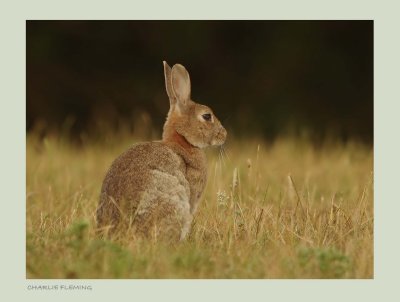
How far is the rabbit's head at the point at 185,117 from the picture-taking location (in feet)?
23.4

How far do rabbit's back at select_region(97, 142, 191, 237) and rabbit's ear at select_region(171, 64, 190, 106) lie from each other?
759 mm

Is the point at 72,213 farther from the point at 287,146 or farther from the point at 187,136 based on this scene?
the point at 287,146

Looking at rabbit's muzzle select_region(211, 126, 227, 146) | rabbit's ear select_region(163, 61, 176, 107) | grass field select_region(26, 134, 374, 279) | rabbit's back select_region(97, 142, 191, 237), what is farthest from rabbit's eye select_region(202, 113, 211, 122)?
rabbit's back select_region(97, 142, 191, 237)

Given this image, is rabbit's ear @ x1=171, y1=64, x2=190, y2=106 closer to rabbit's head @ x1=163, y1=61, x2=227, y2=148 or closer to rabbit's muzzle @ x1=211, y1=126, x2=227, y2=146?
rabbit's head @ x1=163, y1=61, x2=227, y2=148

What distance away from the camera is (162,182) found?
629 centimetres

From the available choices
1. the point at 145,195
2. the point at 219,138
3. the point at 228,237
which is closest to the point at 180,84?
the point at 219,138

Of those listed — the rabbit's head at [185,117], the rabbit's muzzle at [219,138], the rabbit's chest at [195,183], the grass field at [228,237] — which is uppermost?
the rabbit's head at [185,117]

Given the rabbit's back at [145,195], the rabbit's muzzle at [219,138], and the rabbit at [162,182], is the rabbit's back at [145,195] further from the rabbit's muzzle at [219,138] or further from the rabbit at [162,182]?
the rabbit's muzzle at [219,138]

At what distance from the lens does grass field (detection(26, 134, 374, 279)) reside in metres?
5.52

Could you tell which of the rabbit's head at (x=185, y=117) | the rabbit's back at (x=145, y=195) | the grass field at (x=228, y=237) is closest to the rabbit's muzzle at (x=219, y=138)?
the rabbit's head at (x=185, y=117)

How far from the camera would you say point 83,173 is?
389 inches

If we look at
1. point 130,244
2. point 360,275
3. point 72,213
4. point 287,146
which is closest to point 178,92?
point 72,213

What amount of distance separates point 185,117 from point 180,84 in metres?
0.27

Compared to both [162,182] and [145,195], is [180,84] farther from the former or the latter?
[145,195]
